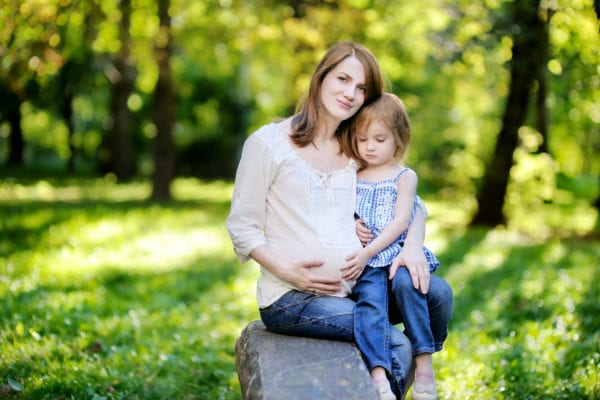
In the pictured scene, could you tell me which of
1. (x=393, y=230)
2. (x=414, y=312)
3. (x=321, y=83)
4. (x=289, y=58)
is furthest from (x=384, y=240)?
(x=289, y=58)

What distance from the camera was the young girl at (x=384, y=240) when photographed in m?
3.32

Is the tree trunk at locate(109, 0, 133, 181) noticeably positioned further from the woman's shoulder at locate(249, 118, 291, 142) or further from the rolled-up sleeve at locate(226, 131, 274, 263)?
the rolled-up sleeve at locate(226, 131, 274, 263)

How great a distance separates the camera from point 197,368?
4.86 metres

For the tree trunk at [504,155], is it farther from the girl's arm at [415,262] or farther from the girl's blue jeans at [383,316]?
the girl's blue jeans at [383,316]

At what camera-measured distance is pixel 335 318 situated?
3406mm

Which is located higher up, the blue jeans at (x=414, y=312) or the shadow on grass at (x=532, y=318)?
the blue jeans at (x=414, y=312)

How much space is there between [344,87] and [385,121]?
0.29 metres

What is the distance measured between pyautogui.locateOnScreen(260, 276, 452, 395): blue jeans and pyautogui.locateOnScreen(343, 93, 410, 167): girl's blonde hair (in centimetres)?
79

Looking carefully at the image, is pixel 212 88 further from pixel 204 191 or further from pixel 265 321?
pixel 265 321

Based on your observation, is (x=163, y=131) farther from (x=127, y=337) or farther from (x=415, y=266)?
(x=415, y=266)

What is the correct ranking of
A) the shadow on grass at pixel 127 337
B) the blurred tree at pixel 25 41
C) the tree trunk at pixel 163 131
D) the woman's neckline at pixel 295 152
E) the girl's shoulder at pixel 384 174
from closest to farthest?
the woman's neckline at pixel 295 152
the girl's shoulder at pixel 384 174
the shadow on grass at pixel 127 337
the blurred tree at pixel 25 41
the tree trunk at pixel 163 131

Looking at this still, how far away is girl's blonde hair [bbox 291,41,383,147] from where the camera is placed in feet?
12.1

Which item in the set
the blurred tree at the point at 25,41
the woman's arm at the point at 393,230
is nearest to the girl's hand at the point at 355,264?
the woman's arm at the point at 393,230

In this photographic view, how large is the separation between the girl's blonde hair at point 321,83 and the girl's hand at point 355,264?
0.70 metres
